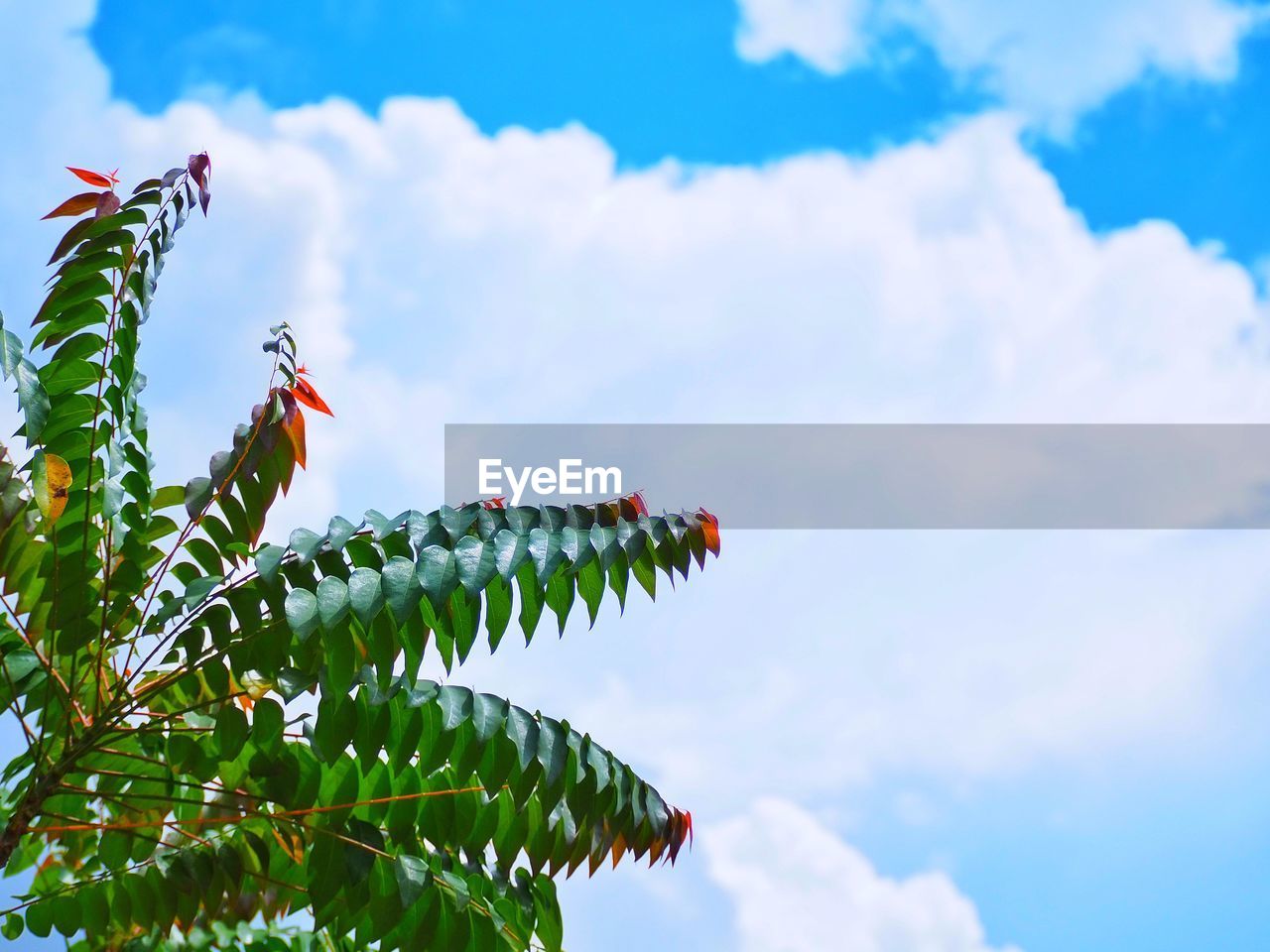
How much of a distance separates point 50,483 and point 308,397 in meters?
0.40

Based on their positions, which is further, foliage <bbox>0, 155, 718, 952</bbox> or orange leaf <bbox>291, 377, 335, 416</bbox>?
orange leaf <bbox>291, 377, 335, 416</bbox>

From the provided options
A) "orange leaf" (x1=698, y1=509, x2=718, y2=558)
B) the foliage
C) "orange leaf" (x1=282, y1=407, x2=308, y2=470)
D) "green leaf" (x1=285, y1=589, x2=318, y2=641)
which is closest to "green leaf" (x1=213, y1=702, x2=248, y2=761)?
the foliage

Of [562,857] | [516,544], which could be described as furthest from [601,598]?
Answer: [562,857]

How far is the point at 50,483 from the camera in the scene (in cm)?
170

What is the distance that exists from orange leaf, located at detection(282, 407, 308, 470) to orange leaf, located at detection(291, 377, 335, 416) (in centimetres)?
2

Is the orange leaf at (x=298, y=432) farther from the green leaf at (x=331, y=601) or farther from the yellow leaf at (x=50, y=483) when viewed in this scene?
the green leaf at (x=331, y=601)

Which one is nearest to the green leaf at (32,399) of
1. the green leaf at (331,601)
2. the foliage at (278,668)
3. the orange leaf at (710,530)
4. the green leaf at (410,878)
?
the foliage at (278,668)

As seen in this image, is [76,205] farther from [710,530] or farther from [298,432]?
[710,530]

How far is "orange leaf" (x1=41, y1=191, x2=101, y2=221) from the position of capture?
6.23 ft

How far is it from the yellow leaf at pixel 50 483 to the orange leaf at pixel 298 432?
0.33m

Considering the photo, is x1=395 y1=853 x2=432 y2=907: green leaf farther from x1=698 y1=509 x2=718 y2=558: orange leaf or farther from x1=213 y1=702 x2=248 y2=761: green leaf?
x1=698 y1=509 x2=718 y2=558: orange leaf

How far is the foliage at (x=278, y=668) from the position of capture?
1550 millimetres

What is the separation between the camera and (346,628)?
1464 millimetres

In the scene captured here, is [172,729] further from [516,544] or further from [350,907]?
[516,544]
